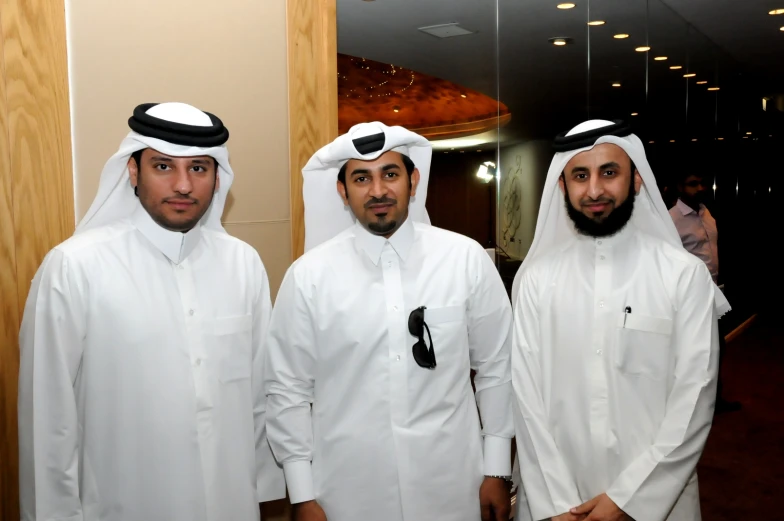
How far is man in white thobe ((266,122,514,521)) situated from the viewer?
2.05 meters

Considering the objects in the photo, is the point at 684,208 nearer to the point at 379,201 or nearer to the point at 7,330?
the point at 379,201

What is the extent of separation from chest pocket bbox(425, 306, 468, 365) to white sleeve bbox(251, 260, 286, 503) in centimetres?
50

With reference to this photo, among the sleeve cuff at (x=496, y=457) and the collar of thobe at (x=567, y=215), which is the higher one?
the collar of thobe at (x=567, y=215)

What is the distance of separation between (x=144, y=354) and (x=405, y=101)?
180 centimetres

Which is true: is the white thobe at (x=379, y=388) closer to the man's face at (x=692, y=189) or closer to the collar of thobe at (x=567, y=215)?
the collar of thobe at (x=567, y=215)

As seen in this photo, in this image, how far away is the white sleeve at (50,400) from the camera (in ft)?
5.48

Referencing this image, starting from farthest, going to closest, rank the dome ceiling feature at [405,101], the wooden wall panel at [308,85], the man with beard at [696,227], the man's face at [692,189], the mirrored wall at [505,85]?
the man's face at [692,189] → the man with beard at [696,227] → the mirrored wall at [505,85] → the dome ceiling feature at [405,101] → the wooden wall panel at [308,85]

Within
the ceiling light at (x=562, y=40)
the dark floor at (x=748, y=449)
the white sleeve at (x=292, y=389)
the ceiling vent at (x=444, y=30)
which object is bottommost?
the dark floor at (x=748, y=449)

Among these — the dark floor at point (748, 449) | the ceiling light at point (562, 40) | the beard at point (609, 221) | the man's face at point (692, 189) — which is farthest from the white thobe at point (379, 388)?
the man's face at point (692, 189)

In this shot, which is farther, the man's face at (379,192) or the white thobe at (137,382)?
the man's face at (379,192)

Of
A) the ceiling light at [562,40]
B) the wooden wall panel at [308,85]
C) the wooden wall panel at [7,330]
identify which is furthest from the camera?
the ceiling light at [562,40]

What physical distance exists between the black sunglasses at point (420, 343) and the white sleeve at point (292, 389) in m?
0.30

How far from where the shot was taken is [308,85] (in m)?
2.73

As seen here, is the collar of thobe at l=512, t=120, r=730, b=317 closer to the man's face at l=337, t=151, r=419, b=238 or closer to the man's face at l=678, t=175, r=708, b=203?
the man's face at l=337, t=151, r=419, b=238
